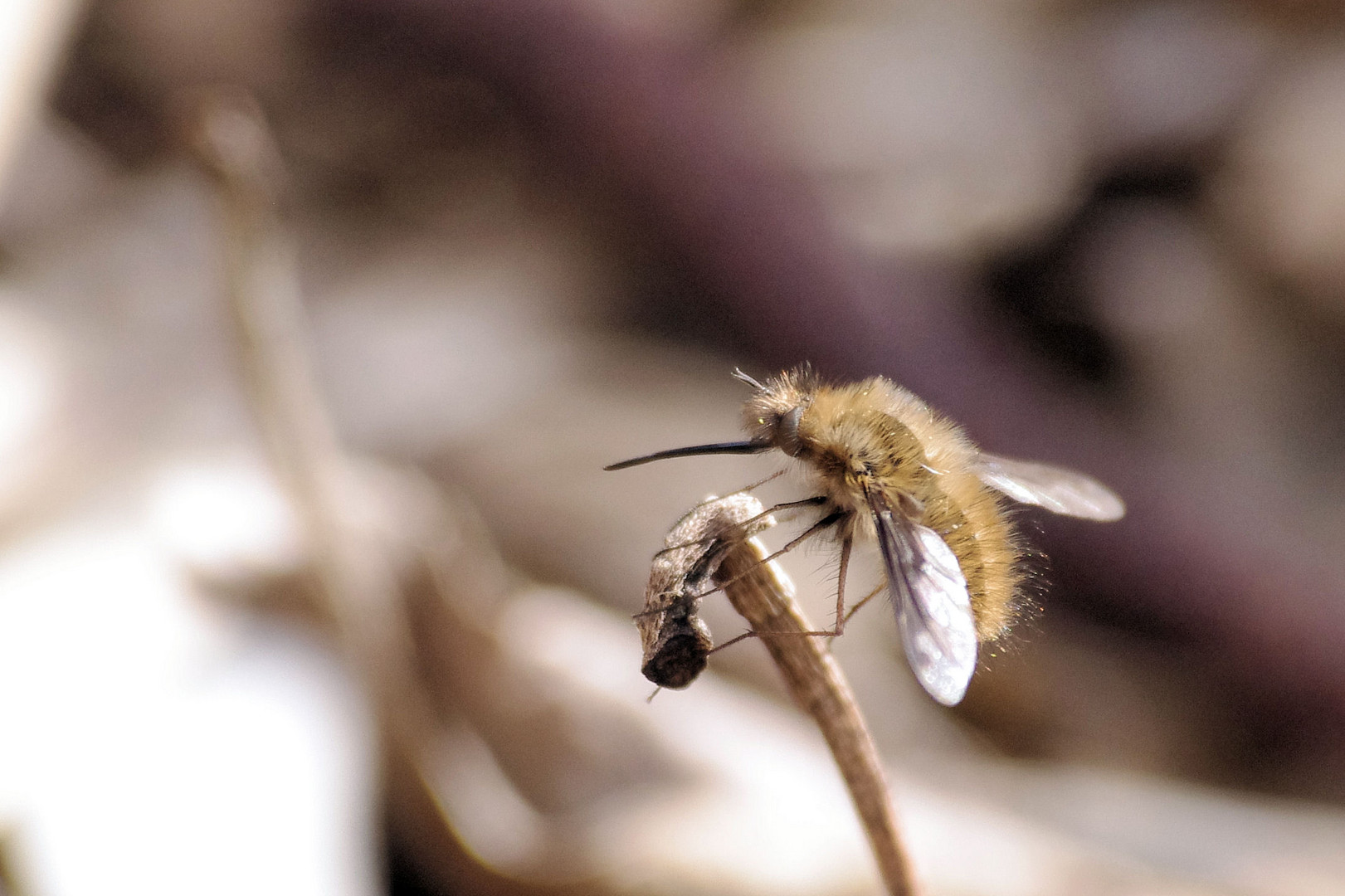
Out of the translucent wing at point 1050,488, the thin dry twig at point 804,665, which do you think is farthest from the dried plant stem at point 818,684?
the translucent wing at point 1050,488

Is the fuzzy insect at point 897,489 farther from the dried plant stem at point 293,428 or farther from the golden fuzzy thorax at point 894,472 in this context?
the dried plant stem at point 293,428

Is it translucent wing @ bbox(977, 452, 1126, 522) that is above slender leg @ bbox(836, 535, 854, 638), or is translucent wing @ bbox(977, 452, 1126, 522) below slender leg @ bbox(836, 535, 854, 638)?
above

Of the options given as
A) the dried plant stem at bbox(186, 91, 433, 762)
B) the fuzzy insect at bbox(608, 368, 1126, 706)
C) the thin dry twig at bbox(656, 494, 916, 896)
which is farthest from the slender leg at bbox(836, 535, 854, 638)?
the dried plant stem at bbox(186, 91, 433, 762)

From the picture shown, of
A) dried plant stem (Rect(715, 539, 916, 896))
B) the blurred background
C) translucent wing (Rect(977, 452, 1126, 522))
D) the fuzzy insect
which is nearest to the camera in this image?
dried plant stem (Rect(715, 539, 916, 896))

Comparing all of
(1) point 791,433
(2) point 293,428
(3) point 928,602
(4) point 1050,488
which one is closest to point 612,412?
(2) point 293,428

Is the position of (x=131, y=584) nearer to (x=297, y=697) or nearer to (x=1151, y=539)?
(x=297, y=697)

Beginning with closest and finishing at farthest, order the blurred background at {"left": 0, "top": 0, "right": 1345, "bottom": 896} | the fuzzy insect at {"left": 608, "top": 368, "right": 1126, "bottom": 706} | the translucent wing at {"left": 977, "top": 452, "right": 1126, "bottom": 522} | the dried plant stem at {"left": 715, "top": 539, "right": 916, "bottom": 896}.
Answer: the dried plant stem at {"left": 715, "top": 539, "right": 916, "bottom": 896} < the fuzzy insect at {"left": 608, "top": 368, "right": 1126, "bottom": 706} < the translucent wing at {"left": 977, "top": 452, "right": 1126, "bottom": 522} < the blurred background at {"left": 0, "top": 0, "right": 1345, "bottom": 896}

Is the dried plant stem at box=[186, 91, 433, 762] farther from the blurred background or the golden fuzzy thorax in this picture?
the golden fuzzy thorax

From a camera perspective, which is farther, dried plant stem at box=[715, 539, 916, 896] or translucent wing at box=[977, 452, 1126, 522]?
translucent wing at box=[977, 452, 1126, 522]
